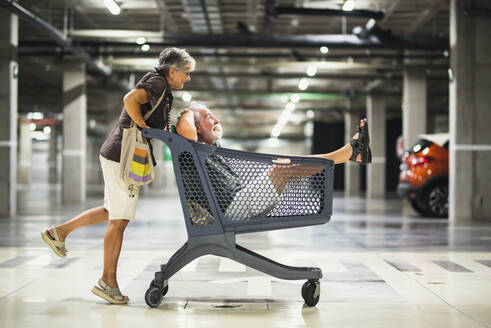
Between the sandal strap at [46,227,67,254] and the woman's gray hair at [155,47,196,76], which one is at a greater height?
the woman's gray hair at [155,47,196,76]

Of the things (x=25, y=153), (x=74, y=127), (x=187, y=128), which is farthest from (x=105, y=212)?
(x=25, y=153)

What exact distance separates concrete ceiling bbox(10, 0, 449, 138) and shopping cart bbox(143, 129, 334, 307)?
9405 millimetres

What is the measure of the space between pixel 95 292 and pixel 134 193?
0.69 metres

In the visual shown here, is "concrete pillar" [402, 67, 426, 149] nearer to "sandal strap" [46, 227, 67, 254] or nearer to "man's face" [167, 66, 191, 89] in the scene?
"man's face" [167, 66, 191, 89]

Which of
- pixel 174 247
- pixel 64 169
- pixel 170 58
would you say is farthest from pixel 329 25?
pixel 170 58

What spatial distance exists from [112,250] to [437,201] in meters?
10.4

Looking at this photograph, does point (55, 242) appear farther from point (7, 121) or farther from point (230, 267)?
point (7, 121)

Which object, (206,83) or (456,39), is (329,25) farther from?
(206,83)

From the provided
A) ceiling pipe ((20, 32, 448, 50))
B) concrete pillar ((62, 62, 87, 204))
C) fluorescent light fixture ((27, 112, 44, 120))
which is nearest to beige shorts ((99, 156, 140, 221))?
ceiling pipe ((20, 32, 448, 50))

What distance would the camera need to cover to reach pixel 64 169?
20.0 metres

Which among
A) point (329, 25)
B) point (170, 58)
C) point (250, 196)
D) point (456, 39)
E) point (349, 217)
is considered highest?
point (329, 25)

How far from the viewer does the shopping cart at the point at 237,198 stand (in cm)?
423

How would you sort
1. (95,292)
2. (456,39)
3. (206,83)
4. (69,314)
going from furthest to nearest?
(206,83) < (456,39) < (95,292) < (69,314)

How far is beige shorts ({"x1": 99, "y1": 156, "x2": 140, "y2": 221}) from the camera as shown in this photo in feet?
14.6
